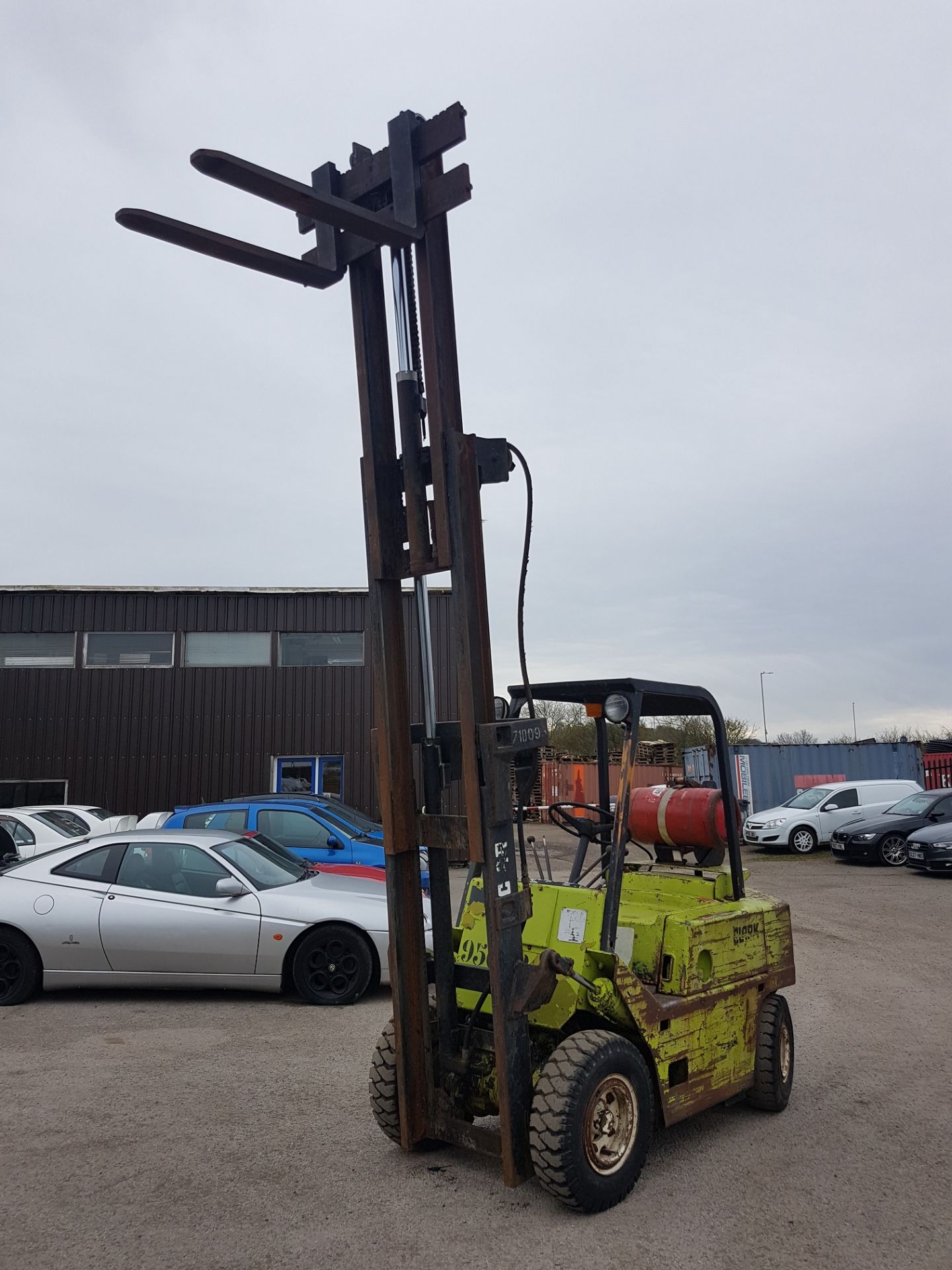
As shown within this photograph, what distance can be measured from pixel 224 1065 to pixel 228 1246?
2.54 m

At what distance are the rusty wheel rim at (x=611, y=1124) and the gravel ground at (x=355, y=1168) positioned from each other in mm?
201

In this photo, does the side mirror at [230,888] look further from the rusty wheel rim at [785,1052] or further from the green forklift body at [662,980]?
the rusty wheel rim at [785,1052]

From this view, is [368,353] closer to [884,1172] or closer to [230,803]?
[884,1172]

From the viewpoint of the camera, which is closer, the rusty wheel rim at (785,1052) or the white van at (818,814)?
the rusty wheel rim at (785,1052)

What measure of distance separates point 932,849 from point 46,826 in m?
14.5

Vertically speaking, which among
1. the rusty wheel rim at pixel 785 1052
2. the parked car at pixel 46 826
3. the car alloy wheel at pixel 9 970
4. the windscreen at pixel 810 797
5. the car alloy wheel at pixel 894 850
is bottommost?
the car alloy wheel at pixel 894 850

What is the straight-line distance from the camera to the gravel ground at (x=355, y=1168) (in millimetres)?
3908

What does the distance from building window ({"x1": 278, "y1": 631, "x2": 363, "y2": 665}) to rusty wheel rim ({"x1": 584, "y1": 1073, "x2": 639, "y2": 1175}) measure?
1995 cm

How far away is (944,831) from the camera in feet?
57.8

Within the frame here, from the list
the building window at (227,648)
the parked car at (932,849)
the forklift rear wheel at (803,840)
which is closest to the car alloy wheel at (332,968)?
the parked car at (932,849)

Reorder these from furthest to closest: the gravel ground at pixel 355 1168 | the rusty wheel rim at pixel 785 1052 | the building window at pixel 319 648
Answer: the building window at pixel 319 648 → the rusty wheel rim at pixel 785 1052 → the gravel ground at pixel 355 1168

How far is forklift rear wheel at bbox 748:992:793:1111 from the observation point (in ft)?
17.6

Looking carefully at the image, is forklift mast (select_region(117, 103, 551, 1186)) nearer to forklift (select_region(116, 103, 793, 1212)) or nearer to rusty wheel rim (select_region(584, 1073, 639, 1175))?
forklift (select_region(116, 103, 793, 1212))

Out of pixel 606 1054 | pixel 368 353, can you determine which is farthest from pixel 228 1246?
pixel 368 353
